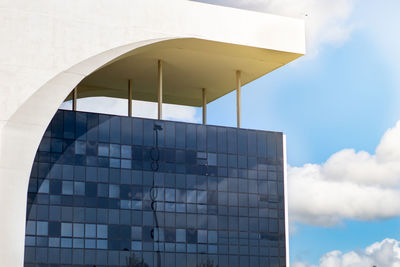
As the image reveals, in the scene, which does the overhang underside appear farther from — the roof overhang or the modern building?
the modern building

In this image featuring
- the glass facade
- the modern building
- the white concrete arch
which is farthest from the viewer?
the glass facade

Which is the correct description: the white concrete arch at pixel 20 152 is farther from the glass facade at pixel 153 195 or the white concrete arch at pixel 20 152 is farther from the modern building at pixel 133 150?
the glass facade at pixel 153 195

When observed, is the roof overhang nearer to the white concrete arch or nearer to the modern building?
the modern building

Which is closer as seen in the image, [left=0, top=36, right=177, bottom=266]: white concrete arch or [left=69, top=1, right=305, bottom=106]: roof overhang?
[left=0, top=36, right=177, bottom=266]: white concrete arch

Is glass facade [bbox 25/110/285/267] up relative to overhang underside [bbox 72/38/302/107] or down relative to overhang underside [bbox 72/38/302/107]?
down

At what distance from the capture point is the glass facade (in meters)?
38.8

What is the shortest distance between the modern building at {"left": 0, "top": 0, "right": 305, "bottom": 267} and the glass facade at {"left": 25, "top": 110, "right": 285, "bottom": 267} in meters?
0.06

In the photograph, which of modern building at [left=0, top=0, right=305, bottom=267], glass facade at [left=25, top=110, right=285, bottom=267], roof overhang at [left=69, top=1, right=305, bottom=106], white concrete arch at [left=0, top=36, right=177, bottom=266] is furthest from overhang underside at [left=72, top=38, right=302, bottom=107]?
white concrete arch at [left=0, top=36, right=177, bottom=266]

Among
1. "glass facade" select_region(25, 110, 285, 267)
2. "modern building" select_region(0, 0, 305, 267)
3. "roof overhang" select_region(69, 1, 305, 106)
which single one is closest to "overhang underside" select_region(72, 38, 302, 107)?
"roof overhang" select_region(69, 1, 305, 106)

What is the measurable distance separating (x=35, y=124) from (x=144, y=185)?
7.17 m

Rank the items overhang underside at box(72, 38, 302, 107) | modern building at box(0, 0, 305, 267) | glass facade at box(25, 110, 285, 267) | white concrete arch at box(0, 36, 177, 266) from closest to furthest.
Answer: white concrete arch at box(0, 36, 177, 266) → modern building at box(0, 0, 305, 267) → glass facade at box(25, 110, 285, 267) → overhang underside at box(72, 38, 302, 107)

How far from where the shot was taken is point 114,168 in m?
40.5

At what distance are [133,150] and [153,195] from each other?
8.43 ft

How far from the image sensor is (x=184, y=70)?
45.7 m
